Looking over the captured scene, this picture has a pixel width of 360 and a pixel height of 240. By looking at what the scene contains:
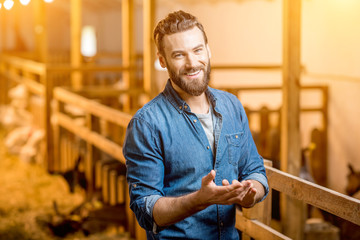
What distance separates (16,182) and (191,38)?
6144 mm

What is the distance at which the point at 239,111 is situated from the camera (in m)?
2.32

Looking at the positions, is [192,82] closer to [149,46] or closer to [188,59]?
[188,59]

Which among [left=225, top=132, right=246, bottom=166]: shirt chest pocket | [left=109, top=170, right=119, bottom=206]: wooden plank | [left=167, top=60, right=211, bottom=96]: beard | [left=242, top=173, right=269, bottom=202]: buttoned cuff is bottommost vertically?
[left=109, top=170, right=119, bottom=206]: wooden plank

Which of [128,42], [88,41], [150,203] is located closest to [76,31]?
[128,42]

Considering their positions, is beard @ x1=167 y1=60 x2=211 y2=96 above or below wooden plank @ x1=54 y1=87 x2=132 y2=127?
above

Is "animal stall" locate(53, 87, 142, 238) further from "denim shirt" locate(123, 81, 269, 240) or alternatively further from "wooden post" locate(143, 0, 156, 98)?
"denim shirt" locate(123, 81, 269, 240)

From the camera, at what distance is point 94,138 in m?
5.95

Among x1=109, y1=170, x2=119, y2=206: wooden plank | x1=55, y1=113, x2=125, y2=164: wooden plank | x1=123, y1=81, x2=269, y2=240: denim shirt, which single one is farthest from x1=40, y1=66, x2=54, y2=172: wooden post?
Result: x1=123, y1=81, x2=269, y2=240: denim shirt

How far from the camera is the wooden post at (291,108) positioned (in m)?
4.20

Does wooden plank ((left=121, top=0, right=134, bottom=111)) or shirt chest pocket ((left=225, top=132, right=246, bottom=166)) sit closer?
shirt chest pocket ((left=225, top=132, right=246, bottom=166))

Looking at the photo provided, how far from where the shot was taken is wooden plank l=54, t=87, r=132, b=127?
4.85 metres

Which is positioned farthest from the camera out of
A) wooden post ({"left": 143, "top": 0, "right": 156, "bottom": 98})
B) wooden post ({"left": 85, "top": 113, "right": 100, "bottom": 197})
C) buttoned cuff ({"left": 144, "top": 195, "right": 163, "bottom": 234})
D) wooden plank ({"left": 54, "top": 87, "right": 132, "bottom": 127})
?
wooden post ({"left": 143, "top": 0, "right": 156, "bottom": 98})

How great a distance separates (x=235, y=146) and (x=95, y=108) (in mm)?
3899

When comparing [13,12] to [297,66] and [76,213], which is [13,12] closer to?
[76,213]
